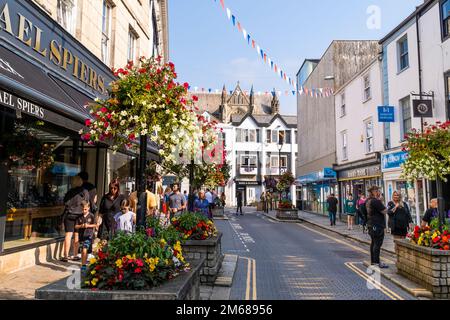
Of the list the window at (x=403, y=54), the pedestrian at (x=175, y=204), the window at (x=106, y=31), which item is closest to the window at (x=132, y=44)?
the window at (x=106, y=31)

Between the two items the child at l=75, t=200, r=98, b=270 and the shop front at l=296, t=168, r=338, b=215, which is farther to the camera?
the shop front at l=296, t=168, r=338, b=215

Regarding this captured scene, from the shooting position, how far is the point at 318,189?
106 feet

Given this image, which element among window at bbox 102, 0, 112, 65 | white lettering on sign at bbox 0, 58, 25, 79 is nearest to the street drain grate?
white lettering on sign at bbox 0, 58, 25, 79

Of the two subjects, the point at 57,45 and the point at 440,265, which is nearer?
the point at 440,265

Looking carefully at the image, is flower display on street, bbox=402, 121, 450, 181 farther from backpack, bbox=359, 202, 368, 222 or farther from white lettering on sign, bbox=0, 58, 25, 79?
backpack, bbox=359, 202, 368, 222

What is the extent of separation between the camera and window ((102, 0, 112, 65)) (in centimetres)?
1314

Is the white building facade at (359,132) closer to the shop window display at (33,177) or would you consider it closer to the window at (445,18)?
the window at (445,18)

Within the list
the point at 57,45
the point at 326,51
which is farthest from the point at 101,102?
the point at 326,51

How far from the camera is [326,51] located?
2980cm

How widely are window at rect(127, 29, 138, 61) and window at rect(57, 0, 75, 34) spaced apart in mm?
5483

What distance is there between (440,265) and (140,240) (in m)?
5.41

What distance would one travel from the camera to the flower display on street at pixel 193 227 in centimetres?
768
